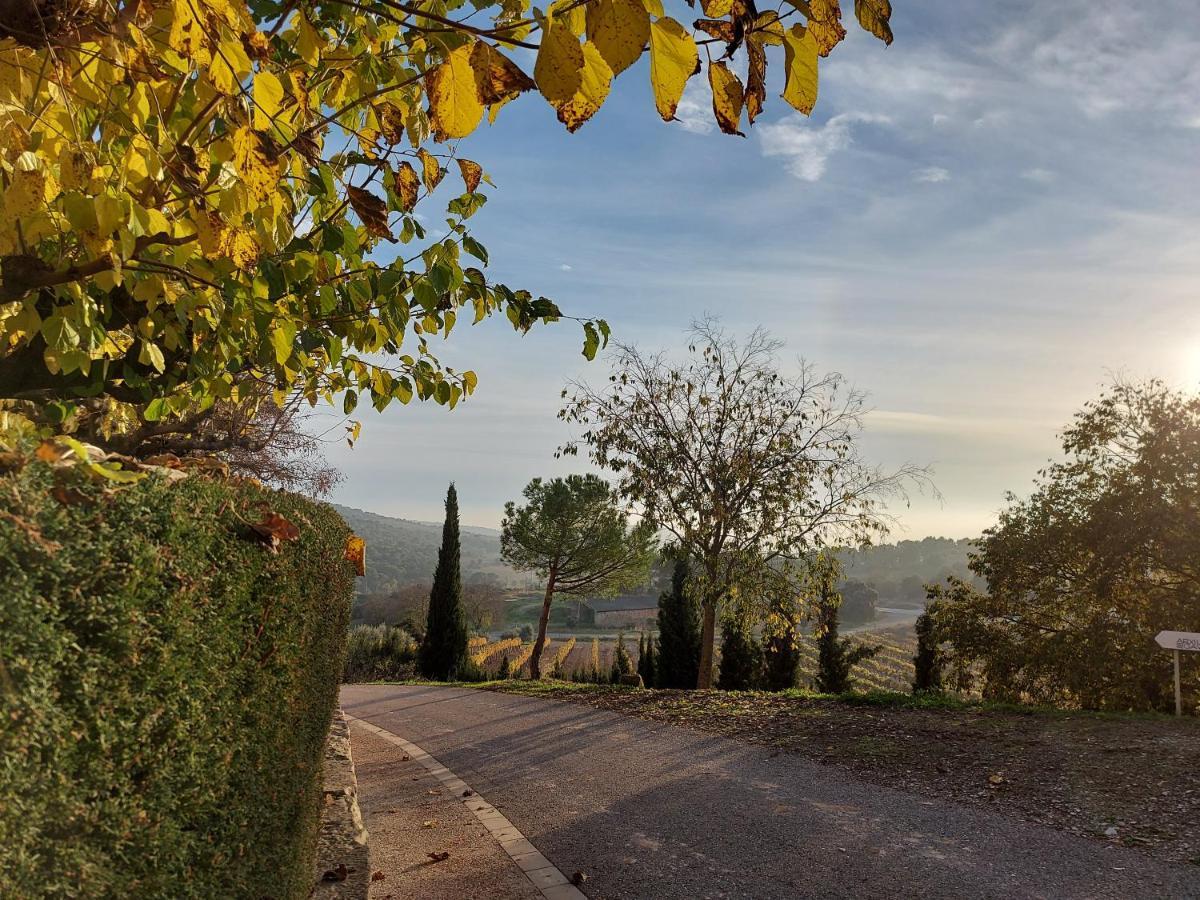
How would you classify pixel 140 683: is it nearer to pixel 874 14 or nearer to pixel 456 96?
pixel 456 96

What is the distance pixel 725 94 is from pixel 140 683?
180cm

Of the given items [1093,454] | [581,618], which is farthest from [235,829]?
[581,618]

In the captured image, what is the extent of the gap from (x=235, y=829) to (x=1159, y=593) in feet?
55.9

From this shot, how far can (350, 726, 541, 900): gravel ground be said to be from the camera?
14.2 ft

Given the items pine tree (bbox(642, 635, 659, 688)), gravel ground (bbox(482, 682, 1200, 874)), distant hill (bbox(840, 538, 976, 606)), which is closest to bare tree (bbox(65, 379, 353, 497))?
gravel ground (bbox(482, 682, 1200, 874))

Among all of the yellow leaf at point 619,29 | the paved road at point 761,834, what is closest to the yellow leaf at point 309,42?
the yellow leaf at point 619,29

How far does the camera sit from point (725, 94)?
1.43 m

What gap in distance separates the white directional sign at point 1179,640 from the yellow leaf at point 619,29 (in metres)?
10.5

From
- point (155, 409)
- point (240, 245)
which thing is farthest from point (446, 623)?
point (240, 245)

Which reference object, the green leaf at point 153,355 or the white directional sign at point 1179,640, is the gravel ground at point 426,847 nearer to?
the green leaf at point 153,355

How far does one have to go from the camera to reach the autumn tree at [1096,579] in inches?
556

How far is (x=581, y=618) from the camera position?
8931 cm

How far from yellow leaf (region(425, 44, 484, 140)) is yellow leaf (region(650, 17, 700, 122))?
446mm

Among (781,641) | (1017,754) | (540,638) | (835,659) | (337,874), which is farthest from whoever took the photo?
(540,638)
